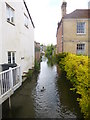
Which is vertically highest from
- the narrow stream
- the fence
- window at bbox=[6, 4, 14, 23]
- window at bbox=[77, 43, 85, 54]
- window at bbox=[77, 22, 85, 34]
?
window at bbox=[77, 22, 85, 34]

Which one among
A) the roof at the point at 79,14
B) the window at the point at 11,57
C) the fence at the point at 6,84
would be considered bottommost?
the fence at the point at 6,84

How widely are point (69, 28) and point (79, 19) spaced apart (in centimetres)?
218

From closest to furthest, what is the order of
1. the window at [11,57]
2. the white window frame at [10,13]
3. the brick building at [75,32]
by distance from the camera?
the white window frame at [10,13]
the window at [11,57]
the brick building at [75,32]

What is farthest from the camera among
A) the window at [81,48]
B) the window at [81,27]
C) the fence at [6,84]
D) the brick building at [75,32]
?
the window at [81,48]

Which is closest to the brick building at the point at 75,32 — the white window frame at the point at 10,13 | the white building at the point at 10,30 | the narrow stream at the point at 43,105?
the white building at the point at 10,30

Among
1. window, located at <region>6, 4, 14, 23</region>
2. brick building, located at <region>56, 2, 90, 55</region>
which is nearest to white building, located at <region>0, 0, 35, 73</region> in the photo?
window, located at <region>6, 4, 14, 23</region>

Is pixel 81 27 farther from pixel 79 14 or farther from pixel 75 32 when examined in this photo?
pixel 79 14

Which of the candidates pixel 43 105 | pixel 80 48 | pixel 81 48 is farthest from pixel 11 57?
pixel 81 48

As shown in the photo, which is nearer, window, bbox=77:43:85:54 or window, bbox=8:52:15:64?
window, bbox=8:52:15:64

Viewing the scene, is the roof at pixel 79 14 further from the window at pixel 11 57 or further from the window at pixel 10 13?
the window at pixel 11 57

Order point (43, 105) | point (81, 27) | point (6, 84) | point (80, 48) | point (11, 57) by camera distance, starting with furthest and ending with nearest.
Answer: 1. point (80, 48)
2. point (81, 27)
3. point (11, 57)
4. point (43, 105)
5. point (6, 84)

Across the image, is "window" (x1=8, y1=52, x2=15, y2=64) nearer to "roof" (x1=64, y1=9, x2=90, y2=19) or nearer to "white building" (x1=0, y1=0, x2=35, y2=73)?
"white building" (x1=0, y1=0, x2=35, y2=73)

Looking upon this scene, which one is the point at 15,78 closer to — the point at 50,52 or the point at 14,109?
the point at 14,109

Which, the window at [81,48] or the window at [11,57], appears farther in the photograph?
the window at [81,48]
